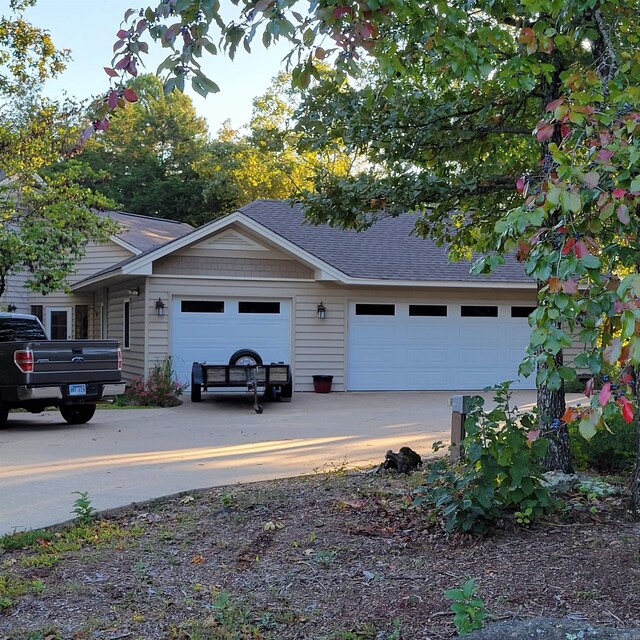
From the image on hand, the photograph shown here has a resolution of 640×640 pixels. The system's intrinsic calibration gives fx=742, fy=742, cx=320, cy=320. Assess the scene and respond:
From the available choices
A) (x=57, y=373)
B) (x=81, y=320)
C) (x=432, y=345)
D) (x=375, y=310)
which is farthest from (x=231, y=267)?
(x=81, y=320)

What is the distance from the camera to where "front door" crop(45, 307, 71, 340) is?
22078 millimetres

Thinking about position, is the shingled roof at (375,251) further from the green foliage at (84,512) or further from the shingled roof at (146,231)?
the green foliage at (84,512)

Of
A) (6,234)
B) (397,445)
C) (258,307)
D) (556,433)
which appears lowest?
(397,445)

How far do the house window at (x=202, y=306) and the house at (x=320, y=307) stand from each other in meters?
0.03

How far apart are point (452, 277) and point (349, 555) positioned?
13407 mm

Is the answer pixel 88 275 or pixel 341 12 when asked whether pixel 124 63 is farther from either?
pixel 88 275

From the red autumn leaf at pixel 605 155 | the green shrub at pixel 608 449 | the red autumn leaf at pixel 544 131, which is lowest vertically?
the green shrub at pixel 608 449

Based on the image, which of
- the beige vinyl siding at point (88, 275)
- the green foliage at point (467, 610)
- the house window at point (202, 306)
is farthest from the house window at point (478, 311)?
the green foliage at point (467, 610)

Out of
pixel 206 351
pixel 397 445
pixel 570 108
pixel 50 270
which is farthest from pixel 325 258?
pixel 570 108

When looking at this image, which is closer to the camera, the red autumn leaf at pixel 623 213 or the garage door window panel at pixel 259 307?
the red autumn leaf at pixel 623 213

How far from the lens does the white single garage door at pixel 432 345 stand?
1745cm

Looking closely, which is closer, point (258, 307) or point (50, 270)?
point (50, 270)

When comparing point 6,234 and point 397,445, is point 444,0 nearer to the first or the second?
point 397,445

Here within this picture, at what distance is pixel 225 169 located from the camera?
1508 inches
